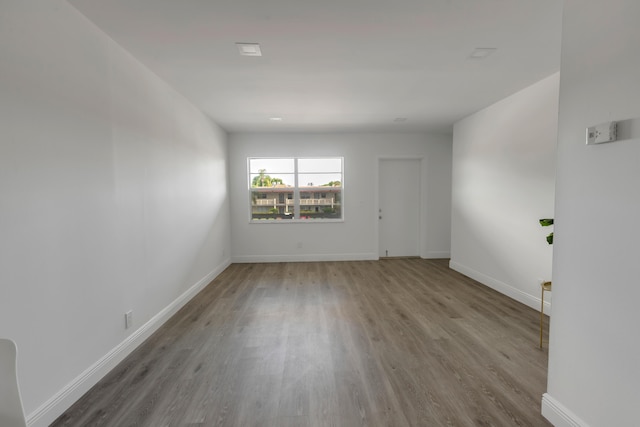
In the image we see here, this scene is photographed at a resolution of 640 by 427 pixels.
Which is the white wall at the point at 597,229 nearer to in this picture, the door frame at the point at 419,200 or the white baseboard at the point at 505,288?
the white baseboard at the point at 505,288

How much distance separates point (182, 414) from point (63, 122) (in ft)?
6.52

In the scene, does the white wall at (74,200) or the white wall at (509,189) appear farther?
the white wall at (509,189)

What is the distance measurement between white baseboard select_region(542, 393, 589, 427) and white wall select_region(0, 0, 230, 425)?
296 centimetres

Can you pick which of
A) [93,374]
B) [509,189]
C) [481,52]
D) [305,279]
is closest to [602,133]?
[481,52]

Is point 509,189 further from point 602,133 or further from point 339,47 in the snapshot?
point 339,47

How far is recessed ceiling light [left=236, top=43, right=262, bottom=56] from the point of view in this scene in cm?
243

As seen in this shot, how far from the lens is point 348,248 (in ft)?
20.1

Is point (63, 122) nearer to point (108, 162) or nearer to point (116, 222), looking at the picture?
point (108, 162)

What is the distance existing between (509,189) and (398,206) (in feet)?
8.28

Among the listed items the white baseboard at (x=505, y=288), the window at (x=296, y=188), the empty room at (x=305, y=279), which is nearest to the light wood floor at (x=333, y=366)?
the empty room at (x=305, y=279)

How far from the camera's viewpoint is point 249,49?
2.49 meters

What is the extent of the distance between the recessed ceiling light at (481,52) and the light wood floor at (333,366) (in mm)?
2581

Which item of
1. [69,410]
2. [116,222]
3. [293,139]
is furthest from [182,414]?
[293,139]

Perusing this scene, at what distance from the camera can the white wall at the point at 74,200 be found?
1581mm
